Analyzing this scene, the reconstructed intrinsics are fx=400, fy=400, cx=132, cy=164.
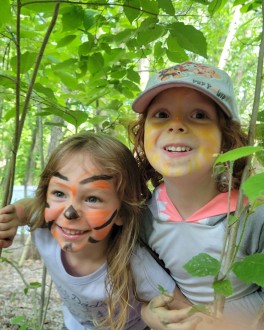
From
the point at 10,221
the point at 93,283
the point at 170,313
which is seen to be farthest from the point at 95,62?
the point at 170,313

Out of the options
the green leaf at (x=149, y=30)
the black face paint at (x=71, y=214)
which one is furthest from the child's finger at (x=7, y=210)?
the green leaf at (x=149, y=30)

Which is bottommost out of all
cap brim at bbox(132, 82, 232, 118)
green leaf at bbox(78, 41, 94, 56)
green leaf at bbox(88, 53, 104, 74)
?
cap brim at bbox(132, 82, 232, 118)

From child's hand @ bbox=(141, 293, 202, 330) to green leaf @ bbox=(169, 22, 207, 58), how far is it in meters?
0.78

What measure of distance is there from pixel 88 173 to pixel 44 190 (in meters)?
0.22

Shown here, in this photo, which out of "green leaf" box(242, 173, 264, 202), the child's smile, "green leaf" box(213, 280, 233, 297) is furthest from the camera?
the child's smile

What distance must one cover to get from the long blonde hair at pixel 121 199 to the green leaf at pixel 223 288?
0.60 meters

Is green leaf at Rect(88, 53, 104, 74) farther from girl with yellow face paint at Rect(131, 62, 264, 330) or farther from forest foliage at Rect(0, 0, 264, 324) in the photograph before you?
girl with yellow face paint at Rect(131, 62, 264, 330)

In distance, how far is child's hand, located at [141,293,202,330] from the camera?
104 centimetres

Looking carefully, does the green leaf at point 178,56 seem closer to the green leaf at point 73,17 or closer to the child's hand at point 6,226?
the green leaf at point 73,17


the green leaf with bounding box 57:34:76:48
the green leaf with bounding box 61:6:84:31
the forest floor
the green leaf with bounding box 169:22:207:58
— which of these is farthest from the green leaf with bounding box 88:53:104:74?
the forest floor

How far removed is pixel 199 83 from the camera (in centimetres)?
119

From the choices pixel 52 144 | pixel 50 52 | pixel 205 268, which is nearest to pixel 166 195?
pixel 205 268

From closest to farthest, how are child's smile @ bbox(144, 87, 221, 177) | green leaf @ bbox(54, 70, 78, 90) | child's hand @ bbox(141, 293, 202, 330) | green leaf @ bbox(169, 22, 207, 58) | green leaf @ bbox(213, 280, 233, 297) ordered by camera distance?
green leaf @ bbox(213, 280, 233, 297) → child's hand @ bbox(141, 293, 202, 330) → child's smile @ bbox(144, 87, 221, 177) → green leaf @ bbox(169, 22, 207, 58) → green leaf @ bbox(54, 70, 78, 90)

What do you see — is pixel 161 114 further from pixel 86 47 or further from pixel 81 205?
pixel 86 47
